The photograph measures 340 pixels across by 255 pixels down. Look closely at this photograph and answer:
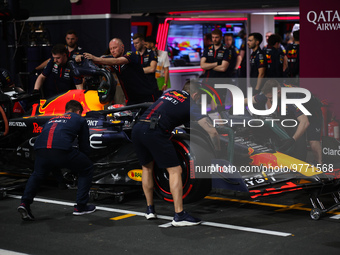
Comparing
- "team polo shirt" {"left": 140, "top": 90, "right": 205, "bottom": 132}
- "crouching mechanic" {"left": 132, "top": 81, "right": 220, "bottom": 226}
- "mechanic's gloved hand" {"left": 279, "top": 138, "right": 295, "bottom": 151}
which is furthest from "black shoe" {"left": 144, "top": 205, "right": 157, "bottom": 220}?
"mechanic's gloved hand" {"left": 279, "top": 138, "right": 295, "bottom": 151}

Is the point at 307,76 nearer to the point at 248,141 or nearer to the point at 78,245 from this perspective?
the point at 248,141

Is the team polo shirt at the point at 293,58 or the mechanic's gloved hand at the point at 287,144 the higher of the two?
the team polo shirt at the point at 293,58

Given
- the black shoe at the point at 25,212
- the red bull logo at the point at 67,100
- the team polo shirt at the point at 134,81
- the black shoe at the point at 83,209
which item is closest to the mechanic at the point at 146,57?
the team polo shirt at the point at 134,81

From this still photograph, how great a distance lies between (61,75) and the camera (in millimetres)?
10328

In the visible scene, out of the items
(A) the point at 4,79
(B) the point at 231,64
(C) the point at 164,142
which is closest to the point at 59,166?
(C) the point at 164,142

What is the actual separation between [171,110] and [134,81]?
7.96ft

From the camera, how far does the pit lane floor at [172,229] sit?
6078 millimetres

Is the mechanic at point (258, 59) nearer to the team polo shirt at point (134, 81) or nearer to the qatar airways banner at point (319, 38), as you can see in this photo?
the qatar airways banner at point (319, 38)

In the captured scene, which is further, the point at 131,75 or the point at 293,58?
the point at 293,58

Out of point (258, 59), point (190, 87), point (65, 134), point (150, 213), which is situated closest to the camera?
point (150, 213)

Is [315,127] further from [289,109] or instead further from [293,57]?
[293,57]

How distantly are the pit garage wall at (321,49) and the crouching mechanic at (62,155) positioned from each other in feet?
15.6

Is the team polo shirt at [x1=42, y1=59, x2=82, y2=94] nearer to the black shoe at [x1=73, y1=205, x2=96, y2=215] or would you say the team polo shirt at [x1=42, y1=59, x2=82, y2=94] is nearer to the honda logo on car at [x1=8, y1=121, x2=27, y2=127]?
the honda logo on car at [x1=8, y1=121, x2=27, y2=127]

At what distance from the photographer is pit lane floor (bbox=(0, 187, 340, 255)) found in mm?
6078
